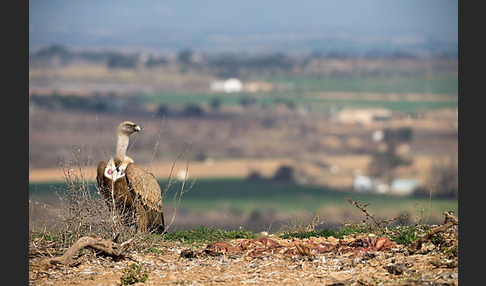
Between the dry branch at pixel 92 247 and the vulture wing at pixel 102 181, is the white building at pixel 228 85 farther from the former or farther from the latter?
the dry branch at pixel 92 247

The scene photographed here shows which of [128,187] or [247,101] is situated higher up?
[247,101]

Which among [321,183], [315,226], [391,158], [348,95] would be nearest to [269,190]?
[321,183]

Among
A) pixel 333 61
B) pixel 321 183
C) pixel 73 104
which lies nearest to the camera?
pixel 321 183

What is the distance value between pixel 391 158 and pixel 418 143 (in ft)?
12.2

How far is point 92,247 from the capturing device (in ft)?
38.2

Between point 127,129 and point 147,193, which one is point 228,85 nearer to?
point 127,129

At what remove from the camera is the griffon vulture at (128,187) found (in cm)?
1349

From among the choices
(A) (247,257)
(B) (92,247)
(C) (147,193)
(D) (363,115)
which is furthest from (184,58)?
(B) (92,247)

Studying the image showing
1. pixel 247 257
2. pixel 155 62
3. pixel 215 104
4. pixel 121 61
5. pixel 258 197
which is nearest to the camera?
pixel 247 257

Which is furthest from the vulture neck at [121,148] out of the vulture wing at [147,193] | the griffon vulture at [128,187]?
the vulture wing at [147,193]

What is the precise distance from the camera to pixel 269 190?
8881 centimetres

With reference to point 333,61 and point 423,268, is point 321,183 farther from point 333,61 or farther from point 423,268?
point 423,268

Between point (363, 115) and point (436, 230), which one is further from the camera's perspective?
point (363, 115)

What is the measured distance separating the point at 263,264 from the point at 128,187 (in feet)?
9.29
